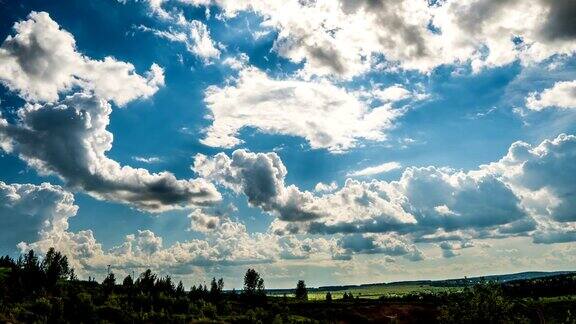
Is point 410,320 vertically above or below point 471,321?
below

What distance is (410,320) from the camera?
16288 cm

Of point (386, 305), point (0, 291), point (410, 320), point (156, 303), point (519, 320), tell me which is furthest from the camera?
point (386, 305)

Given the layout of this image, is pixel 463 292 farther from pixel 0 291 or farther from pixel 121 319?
pixel 0 291

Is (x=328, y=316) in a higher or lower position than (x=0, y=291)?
lower

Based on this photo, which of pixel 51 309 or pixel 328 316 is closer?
pixel 51 309

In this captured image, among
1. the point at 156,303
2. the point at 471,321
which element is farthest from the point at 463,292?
the point at 156,303

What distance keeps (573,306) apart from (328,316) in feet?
349

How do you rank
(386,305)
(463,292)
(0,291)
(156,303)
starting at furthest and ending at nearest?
(386,305), (156,303), (0,291), (463,292)

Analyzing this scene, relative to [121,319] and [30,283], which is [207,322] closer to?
[121,319]

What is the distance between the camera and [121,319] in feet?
353

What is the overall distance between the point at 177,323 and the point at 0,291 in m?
61.0

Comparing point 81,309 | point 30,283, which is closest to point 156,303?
point 81,309

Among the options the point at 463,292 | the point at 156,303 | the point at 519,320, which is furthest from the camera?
the point at 156,303

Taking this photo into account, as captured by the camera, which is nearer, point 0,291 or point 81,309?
point 81,309
